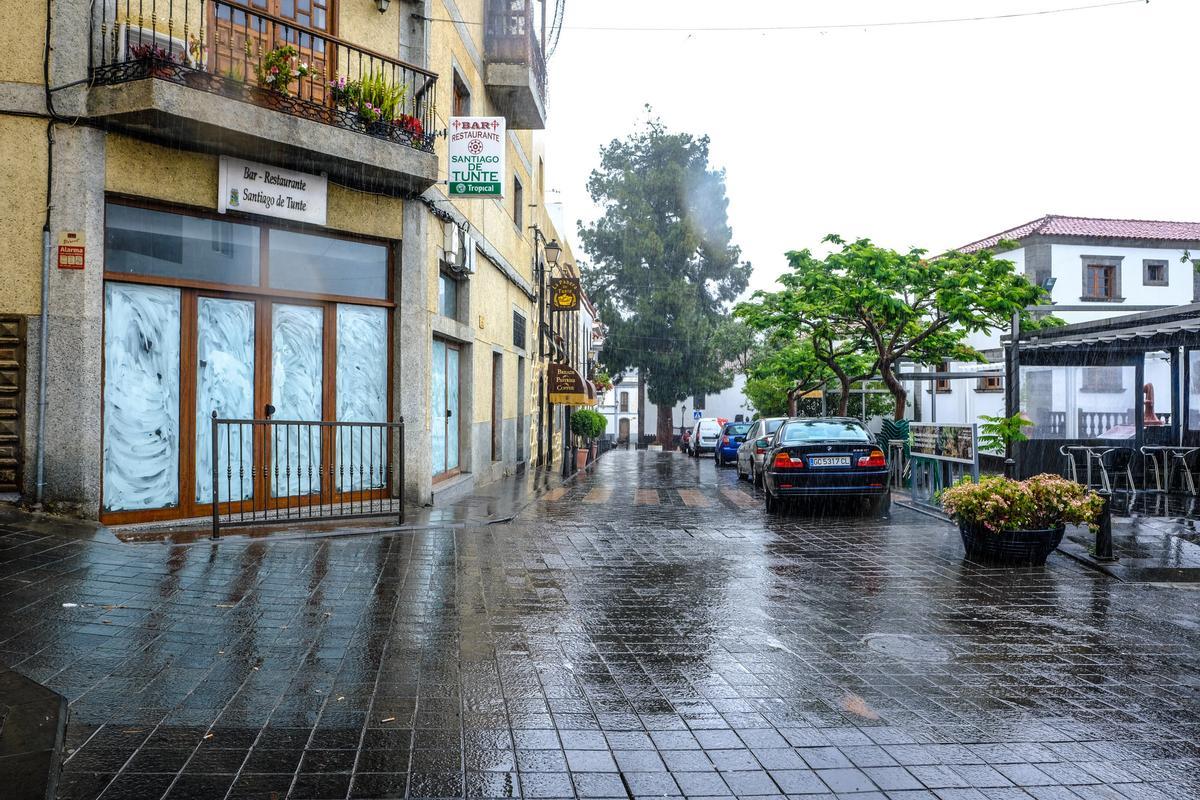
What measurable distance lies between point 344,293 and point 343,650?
7.12m

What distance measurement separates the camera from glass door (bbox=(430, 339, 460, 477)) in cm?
1384

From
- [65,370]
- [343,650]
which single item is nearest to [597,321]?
[65,370]

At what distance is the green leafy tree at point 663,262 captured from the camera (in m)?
46.3

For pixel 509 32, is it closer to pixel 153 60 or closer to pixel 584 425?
pixel 153 60

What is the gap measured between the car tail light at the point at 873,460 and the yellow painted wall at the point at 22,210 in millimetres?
10527

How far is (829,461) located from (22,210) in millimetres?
10488

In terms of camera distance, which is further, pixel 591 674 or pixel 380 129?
pixel 380 129

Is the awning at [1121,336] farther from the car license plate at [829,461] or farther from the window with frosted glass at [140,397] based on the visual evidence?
the window with frosted glass at [140,397]

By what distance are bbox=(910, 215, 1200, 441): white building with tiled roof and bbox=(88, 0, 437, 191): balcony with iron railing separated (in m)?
27.8

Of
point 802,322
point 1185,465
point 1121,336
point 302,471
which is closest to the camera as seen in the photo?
point 302,471

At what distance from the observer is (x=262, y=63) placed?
1002 centimetres

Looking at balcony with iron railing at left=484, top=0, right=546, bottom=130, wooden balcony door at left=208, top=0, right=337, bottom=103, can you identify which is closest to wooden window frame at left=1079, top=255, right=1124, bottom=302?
balcony with iron railing at left=484, top=0, right=546, bottom=130

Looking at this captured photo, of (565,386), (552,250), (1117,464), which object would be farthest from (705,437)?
(1117,464)

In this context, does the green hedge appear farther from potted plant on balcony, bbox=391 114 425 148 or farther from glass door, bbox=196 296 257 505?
glass door, bbox=196 296 257 505
